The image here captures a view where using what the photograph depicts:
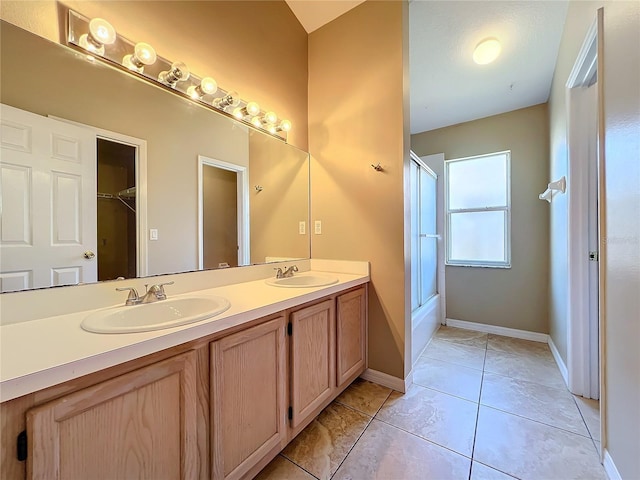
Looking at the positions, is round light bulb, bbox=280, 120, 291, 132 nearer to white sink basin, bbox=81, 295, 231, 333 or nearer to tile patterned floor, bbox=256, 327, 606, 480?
white sink basin, bbox=81, 295, 231, 333

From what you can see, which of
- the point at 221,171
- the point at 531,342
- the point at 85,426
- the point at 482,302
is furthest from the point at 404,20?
the point at 531,342

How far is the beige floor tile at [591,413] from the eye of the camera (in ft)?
4.63

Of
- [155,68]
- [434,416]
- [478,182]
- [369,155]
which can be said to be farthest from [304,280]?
[478,182]

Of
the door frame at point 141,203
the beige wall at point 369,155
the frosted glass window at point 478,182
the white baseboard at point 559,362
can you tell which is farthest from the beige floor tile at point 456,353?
the door frame at point 141,203

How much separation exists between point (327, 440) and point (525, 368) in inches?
71.7

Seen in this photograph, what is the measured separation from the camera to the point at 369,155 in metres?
1.92

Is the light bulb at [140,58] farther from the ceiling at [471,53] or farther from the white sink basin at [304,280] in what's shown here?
→ the ceiling at [471,53]

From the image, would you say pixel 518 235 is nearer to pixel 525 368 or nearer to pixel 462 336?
pixel 462 336

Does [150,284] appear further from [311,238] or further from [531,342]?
[531,342]

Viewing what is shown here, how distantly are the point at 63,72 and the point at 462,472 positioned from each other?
8.00 feet

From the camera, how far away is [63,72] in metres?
1.04

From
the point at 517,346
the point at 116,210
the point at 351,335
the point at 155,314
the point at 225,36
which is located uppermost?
the point at 225,36

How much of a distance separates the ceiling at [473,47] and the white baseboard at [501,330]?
2416 mm

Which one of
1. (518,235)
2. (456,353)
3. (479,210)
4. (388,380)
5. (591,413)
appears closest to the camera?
(591,413)
